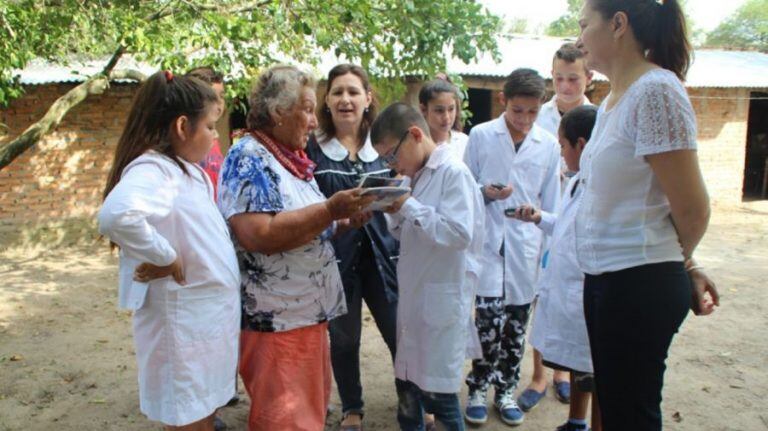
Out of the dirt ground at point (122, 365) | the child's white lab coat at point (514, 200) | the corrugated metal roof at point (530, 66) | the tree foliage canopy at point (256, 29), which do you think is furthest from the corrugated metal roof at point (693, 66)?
the child's white lab coat at point (514, 200)

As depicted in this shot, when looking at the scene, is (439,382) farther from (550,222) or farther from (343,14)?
(343,14)

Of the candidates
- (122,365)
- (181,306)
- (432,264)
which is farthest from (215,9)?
(181,306)

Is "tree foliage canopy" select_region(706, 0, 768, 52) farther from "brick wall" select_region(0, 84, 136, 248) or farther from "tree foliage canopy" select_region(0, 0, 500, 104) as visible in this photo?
"tree foliage canopy" select_region(0, 0, 500, 104)

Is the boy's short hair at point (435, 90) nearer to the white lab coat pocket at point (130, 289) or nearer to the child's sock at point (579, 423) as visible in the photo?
the child's sock at point (579, 423)

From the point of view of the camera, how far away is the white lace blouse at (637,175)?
1567 millimetres

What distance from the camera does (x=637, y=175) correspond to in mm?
1636

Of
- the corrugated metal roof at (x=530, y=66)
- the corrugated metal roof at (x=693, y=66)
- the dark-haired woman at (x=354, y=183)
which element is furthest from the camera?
the corrugated metal roof at (x=693, y=66)

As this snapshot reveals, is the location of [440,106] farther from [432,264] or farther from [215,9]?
A: [215,9]

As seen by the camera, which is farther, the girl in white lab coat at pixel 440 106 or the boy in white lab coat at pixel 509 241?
the girl in white lab coat at pixel 440 106

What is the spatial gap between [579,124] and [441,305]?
3.39ft

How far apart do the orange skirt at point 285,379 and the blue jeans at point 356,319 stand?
643 millimetres

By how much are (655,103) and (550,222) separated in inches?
54.7

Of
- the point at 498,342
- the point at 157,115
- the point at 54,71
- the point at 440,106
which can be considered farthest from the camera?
the point at 54,71

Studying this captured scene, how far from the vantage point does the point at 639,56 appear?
67.5 inches
